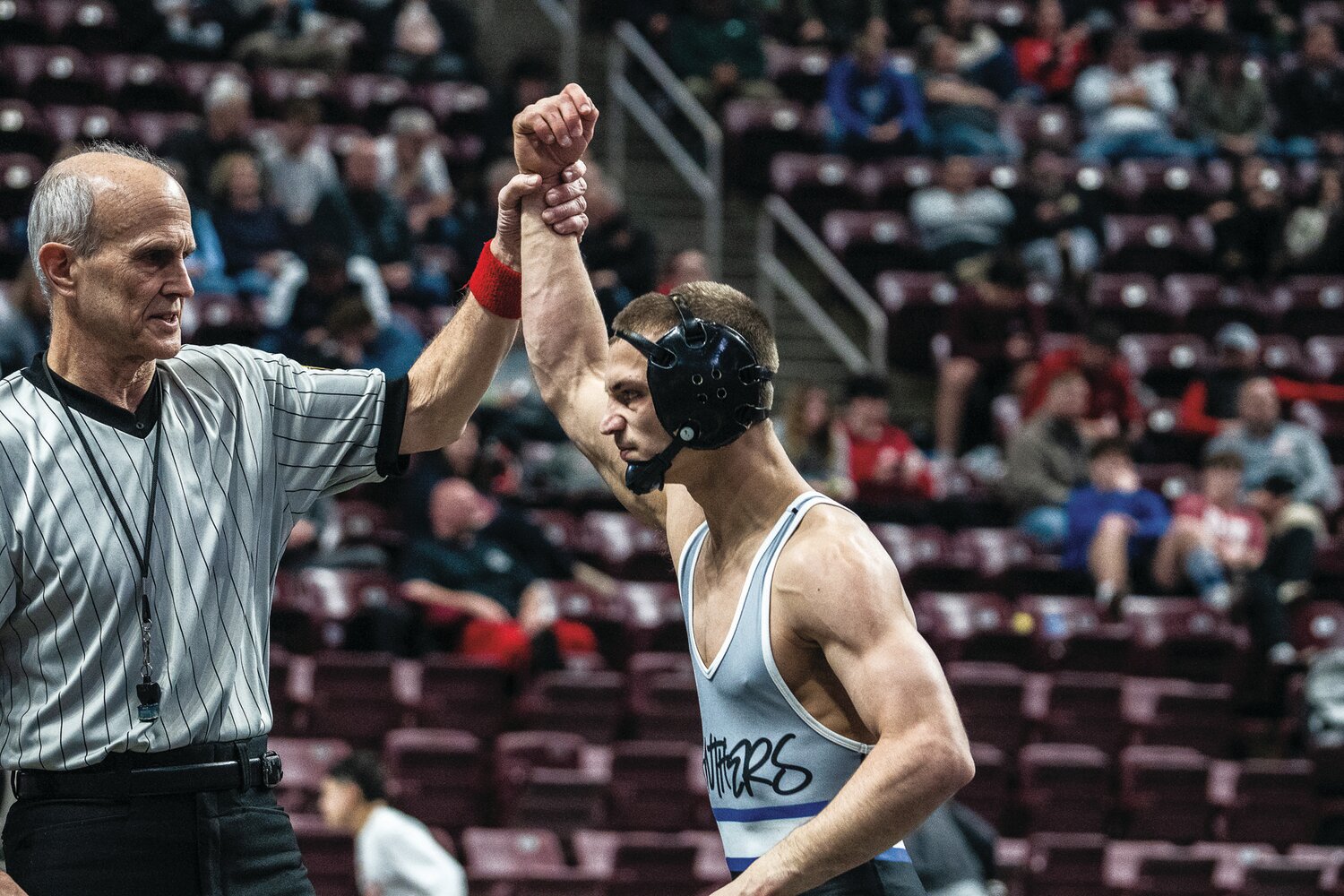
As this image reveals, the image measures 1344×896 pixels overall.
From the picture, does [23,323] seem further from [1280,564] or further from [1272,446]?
[1272,446]

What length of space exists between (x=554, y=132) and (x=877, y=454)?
7619mm

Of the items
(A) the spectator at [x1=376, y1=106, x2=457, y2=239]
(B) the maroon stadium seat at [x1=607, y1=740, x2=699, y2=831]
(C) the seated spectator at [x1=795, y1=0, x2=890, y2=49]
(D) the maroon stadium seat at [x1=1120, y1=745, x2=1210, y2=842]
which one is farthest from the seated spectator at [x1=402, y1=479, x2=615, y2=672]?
(C) the seated spectator at [x1=795, y1=0, x2=890, y2=49]

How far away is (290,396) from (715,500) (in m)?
0.85

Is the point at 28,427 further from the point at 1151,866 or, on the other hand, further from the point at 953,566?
the point at 953,566

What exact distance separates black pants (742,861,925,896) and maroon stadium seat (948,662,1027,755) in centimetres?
576

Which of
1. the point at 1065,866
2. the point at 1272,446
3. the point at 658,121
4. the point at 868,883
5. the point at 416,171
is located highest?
the point at 658,121

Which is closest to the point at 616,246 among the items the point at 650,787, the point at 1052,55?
the point at 650,787

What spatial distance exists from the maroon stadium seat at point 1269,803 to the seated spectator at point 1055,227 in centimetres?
500

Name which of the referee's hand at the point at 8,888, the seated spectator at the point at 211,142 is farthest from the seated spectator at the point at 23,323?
the referee's hand at the point at 8,888

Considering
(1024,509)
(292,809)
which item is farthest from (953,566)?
(292,809)

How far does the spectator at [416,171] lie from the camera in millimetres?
12055

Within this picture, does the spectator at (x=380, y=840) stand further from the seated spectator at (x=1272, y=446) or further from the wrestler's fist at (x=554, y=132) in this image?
the seated spectator at (x=1272, y=446)

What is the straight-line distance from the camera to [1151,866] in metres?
8.40

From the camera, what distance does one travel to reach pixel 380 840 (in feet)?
23.6
